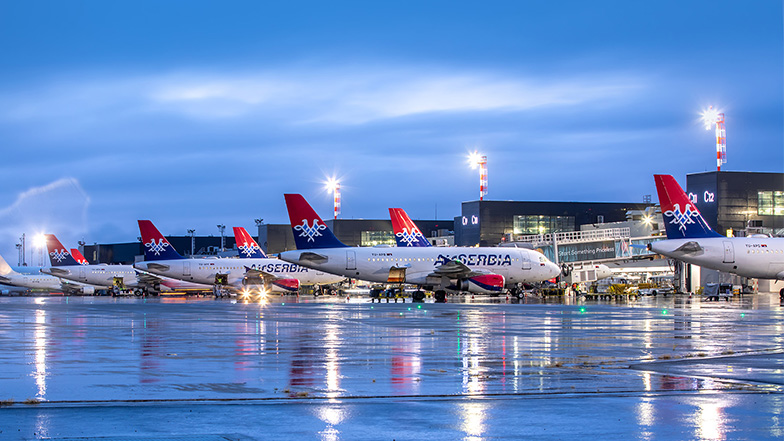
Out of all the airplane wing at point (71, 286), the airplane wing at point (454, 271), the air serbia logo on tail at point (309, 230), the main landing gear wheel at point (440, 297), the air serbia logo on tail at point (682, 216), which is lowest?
the airplane wing at point (71, 286)

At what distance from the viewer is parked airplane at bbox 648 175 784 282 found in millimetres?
55688

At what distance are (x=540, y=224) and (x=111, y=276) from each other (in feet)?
258

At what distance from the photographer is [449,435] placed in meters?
9.25

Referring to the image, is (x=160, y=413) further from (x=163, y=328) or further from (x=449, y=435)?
(x=163, y=328)

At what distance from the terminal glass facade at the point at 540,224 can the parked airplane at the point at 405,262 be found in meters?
87.4

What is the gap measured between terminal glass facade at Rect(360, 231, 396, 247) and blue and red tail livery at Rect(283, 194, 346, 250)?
113 meters

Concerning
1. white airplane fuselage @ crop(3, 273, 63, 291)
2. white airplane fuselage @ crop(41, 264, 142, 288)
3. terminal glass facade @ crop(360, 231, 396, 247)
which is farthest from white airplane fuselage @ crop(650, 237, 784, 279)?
terminal glass facade @ crop(360, 231, 396, 247)

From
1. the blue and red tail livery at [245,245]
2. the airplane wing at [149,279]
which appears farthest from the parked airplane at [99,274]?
the blue and red tail livery at [245,245]

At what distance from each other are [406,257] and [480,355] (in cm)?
4393

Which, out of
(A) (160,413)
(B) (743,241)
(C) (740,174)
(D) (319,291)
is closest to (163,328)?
(A) (160,413)

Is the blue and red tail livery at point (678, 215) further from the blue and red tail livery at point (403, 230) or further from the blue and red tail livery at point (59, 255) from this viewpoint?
the blue and red tail livery at point (59, 255)

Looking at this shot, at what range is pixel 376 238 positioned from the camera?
179 m

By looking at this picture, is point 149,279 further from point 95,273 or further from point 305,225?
point 305,225

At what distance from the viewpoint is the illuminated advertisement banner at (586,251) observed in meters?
86.2
